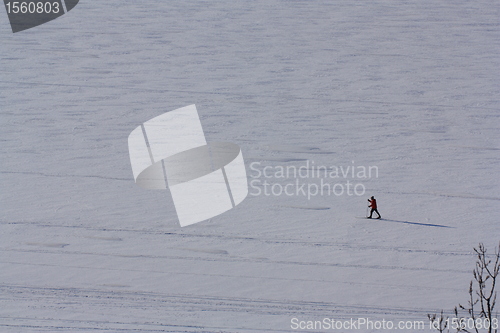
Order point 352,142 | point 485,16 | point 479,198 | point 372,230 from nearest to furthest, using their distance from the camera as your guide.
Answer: point 372,230, point 479,198, point 352,142, point 485,16

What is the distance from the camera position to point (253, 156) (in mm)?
9594

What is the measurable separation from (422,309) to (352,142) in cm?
353

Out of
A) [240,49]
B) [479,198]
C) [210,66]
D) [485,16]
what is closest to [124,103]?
[210,66]

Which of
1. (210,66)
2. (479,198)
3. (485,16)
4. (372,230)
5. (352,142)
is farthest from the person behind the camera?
(485,16)

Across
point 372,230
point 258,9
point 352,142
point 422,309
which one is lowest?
point 422,309

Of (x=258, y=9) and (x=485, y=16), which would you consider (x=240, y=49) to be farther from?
(x=485, y=16)

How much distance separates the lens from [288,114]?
34.6ft

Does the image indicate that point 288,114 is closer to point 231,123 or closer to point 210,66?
point 231,123

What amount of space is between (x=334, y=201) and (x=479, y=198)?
220cm

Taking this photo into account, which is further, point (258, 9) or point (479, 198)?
point (258, 9)

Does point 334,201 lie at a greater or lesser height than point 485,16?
lesser

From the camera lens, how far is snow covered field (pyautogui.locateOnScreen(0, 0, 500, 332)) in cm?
727

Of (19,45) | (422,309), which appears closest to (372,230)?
(422,309)

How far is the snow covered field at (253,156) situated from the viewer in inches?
286
